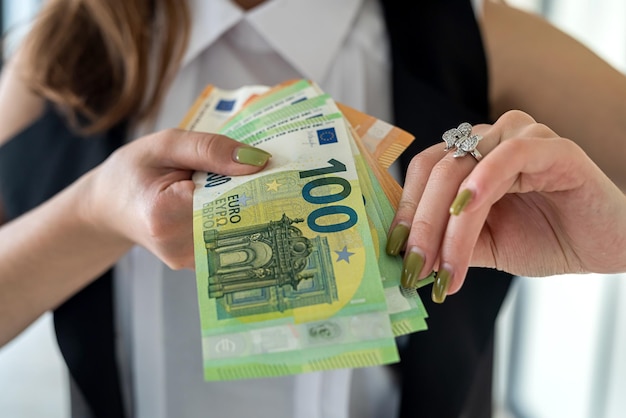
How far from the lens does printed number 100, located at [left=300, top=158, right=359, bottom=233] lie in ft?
1.35

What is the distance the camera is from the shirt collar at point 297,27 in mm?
711

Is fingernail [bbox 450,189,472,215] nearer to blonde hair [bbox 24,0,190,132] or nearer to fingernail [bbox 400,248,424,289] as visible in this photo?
fingernail [bbox 400,248,424,289]

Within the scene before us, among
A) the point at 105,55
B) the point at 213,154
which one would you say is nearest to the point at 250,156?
the point at 213,154

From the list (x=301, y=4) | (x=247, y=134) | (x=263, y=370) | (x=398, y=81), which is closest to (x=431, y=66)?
(x=398, y=81)

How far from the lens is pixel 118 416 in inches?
27.6

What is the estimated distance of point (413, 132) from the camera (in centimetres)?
63

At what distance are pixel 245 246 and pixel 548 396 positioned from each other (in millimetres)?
814

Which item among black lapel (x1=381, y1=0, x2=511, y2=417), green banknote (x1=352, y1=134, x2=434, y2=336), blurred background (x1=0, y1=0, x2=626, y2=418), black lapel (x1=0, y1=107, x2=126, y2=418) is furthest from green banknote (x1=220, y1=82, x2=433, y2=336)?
blurred background (x1=0, y1=0, x2=626, y2=418)

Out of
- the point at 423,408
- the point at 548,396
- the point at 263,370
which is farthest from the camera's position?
the point at 548,396

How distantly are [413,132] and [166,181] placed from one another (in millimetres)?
257

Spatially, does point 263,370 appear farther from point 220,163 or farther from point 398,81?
point 398,81

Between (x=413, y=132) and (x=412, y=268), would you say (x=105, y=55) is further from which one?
(x=412, y=268)

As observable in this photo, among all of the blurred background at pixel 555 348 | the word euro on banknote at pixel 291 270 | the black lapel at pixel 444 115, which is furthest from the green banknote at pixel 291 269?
the blurred background at pixel 555 348

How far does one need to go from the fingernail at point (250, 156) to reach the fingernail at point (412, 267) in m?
0.13
